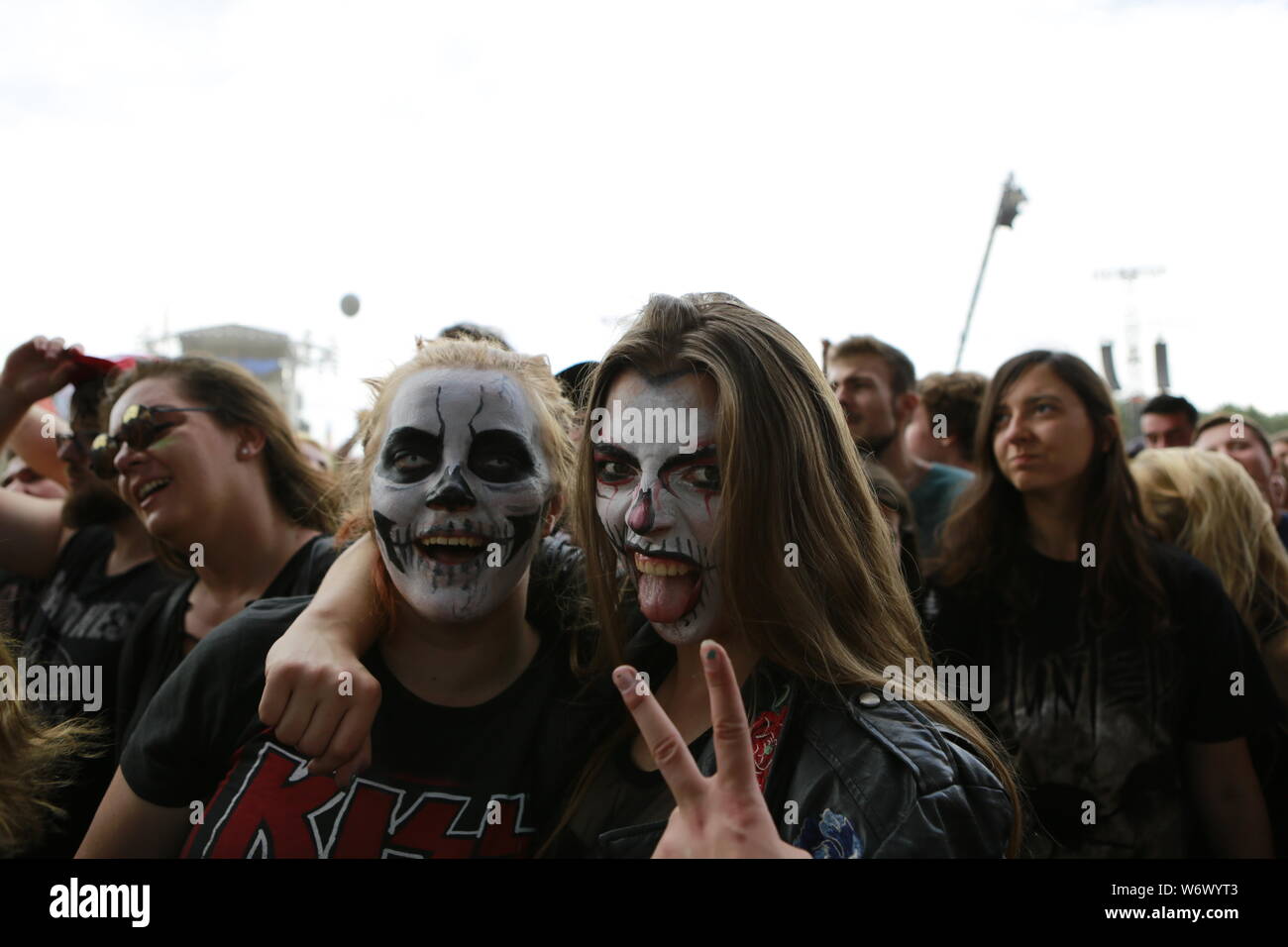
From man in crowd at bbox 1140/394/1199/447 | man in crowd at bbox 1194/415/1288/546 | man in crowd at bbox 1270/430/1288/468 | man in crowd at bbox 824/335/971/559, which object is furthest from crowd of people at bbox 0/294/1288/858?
man in crowd at bbox 1270/430/1288/468

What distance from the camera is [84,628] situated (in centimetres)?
291

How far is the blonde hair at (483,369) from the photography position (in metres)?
2.06

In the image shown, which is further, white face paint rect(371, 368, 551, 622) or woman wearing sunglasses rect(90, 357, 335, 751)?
woman wearing sunglasses rect(90, 357, 335, 751)

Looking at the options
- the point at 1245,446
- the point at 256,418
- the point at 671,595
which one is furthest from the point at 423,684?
the point at 1245,446

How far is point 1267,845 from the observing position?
2.68 meters

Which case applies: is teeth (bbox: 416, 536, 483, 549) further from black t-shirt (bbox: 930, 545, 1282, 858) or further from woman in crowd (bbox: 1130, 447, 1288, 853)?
woman in crowd (bbox: 1130, 447, 1288, 853)

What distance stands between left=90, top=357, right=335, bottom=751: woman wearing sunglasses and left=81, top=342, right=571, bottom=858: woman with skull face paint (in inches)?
28.1

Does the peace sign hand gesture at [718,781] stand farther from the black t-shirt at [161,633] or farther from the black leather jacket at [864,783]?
the black t-shirt at [161,633]

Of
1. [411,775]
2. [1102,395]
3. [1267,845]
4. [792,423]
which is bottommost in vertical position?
[1267,845]

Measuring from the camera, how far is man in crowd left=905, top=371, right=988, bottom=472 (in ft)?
14.9

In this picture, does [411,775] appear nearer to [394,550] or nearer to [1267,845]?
[394,550]

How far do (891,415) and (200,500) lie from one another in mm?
2735
